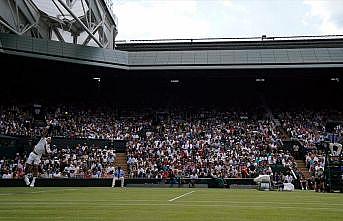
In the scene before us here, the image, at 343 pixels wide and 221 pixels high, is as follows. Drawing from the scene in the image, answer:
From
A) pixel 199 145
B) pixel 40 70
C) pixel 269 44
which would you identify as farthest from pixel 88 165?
pixel 269 44

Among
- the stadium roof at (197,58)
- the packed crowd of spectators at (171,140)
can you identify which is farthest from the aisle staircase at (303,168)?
the stadium roof at (197,58)

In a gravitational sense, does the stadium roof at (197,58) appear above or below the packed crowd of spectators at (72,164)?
above

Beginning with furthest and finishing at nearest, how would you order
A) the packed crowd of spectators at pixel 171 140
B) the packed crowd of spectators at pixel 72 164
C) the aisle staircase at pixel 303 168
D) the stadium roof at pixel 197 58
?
the stadium roof at pixel 197 58 < the packed crowd of spectators at pixel 171 140 < the aisle staircase at pixel 303 168 < the packed crowd of spectators at pixel 72 164

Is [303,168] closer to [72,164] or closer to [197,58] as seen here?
[197,58]

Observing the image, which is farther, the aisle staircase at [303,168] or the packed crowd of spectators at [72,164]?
the aisle staircase at [303,168]

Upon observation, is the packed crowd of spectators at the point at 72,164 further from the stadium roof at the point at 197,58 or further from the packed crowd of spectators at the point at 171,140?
the stadium roof at the point at 197,58

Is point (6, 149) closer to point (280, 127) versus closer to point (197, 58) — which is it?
point (197, 58)

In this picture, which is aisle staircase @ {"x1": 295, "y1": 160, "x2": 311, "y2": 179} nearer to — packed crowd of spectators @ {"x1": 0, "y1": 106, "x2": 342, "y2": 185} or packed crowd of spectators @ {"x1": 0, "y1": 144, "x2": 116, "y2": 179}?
packed crowd of spectators @ {"x1": 0, "y1": 106, "x2": 342, "y2": 185}

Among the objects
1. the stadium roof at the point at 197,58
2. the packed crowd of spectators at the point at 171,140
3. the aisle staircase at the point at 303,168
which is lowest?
the aisle staircase at the point at 303,168

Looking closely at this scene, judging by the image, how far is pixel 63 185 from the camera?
35281 millimetres

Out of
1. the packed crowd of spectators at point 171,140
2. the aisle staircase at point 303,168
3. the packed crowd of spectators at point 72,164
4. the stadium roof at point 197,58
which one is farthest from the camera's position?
the stadium roof at point 197,58

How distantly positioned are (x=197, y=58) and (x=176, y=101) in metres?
7.49

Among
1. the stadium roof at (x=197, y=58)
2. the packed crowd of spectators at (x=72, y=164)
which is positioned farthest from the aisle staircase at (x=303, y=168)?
the packed crowd of spectators at (x=72, y=164)

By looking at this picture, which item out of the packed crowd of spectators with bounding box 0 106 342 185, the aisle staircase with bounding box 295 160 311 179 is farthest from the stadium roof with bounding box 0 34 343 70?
the aisle staircase with bounding box 295 160 311 179
